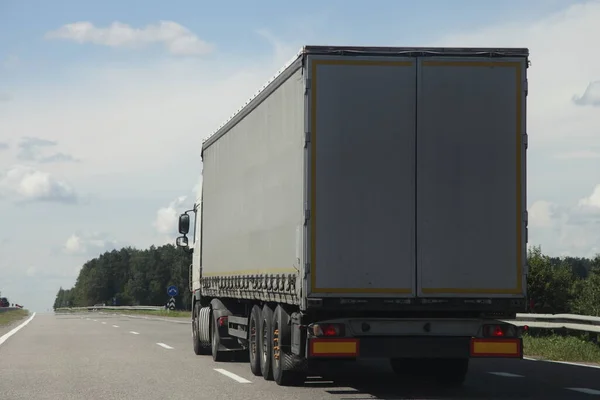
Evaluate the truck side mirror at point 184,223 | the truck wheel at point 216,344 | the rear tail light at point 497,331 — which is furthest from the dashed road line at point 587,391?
the truck side mirror at point 184,223

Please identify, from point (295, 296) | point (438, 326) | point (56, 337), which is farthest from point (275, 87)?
point (56, 337)

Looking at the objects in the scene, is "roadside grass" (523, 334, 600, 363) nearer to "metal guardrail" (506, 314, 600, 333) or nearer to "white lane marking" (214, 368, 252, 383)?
"metal guardrail" (506, 314, 600, 333)

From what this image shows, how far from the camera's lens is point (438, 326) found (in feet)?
37.8

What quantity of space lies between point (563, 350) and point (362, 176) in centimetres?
882

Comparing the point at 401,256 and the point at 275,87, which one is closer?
the point at 401,256

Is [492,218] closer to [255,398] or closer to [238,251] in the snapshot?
[255,398]

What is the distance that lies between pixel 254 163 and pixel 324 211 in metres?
3.28

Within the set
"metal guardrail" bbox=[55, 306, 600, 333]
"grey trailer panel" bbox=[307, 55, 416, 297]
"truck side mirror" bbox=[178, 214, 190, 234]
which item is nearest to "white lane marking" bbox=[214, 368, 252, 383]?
"grey trailer panel" bbox=[307, 55, 416, 297]

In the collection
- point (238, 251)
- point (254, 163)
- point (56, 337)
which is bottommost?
point (56, 337)

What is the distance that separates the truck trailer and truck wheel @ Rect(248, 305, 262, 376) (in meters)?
2.25

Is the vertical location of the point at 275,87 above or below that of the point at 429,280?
above

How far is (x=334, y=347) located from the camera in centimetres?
1134

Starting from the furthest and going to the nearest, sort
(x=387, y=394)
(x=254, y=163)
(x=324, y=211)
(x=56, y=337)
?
(x=56, y=337) → (x=254, y=163) → (x=387, y=394) → (x=324, y=211)

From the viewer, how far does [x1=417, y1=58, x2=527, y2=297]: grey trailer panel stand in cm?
1137
